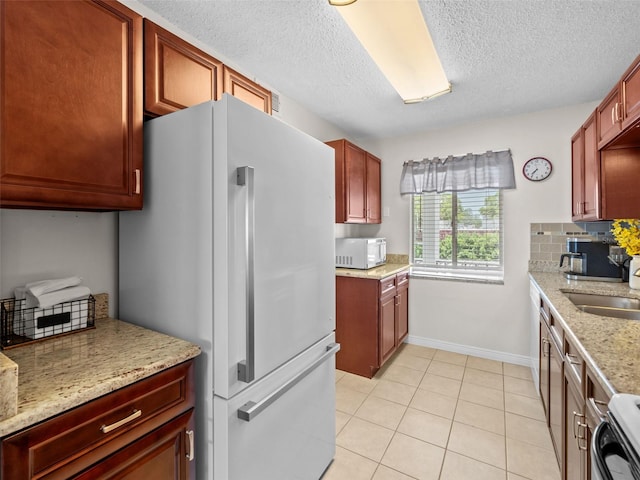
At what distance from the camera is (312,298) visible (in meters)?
1.50

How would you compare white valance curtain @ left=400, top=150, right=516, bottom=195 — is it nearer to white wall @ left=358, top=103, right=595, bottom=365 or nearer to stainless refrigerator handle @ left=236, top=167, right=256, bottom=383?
white wall @ left=358, top=103, right=595, bottom=365

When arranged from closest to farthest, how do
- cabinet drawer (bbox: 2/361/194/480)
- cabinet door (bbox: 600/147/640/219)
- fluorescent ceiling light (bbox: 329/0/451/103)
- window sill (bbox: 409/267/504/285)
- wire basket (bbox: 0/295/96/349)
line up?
1. cabinet drawer (bbox: 2/361/194/480)
2. wire basket (bbox: 0/295/96/349)
3. fluorescent ceiling light (bbox: 329/0/451/103)
4. cabinet door (bbox: 600/147/640/219)
5. window sill (bbox: 409/267/504/285)

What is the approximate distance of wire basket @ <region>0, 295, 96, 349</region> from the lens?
1.16 meters

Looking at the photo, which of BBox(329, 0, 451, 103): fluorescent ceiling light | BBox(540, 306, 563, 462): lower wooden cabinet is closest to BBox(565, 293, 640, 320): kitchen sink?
BBox(540, 306, 563, 462): lower wooden cabinet

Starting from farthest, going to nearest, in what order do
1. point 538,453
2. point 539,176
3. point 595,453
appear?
point 539,176 < point 538,453 < point 595,453

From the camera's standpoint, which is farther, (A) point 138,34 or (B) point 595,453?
(A) point 138,34

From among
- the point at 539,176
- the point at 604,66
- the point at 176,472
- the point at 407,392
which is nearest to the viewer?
the point at 176,472

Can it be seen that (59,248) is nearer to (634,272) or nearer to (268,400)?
(268,400)

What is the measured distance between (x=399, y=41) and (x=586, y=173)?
1.81 meters

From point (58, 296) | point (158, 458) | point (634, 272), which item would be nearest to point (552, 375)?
point (634, 272)

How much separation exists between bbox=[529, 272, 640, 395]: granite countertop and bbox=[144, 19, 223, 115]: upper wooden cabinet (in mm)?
1882

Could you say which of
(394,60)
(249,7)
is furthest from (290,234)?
(394,60)

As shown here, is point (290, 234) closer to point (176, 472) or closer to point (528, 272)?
point (176, 472)

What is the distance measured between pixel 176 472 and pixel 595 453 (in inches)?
47.8
